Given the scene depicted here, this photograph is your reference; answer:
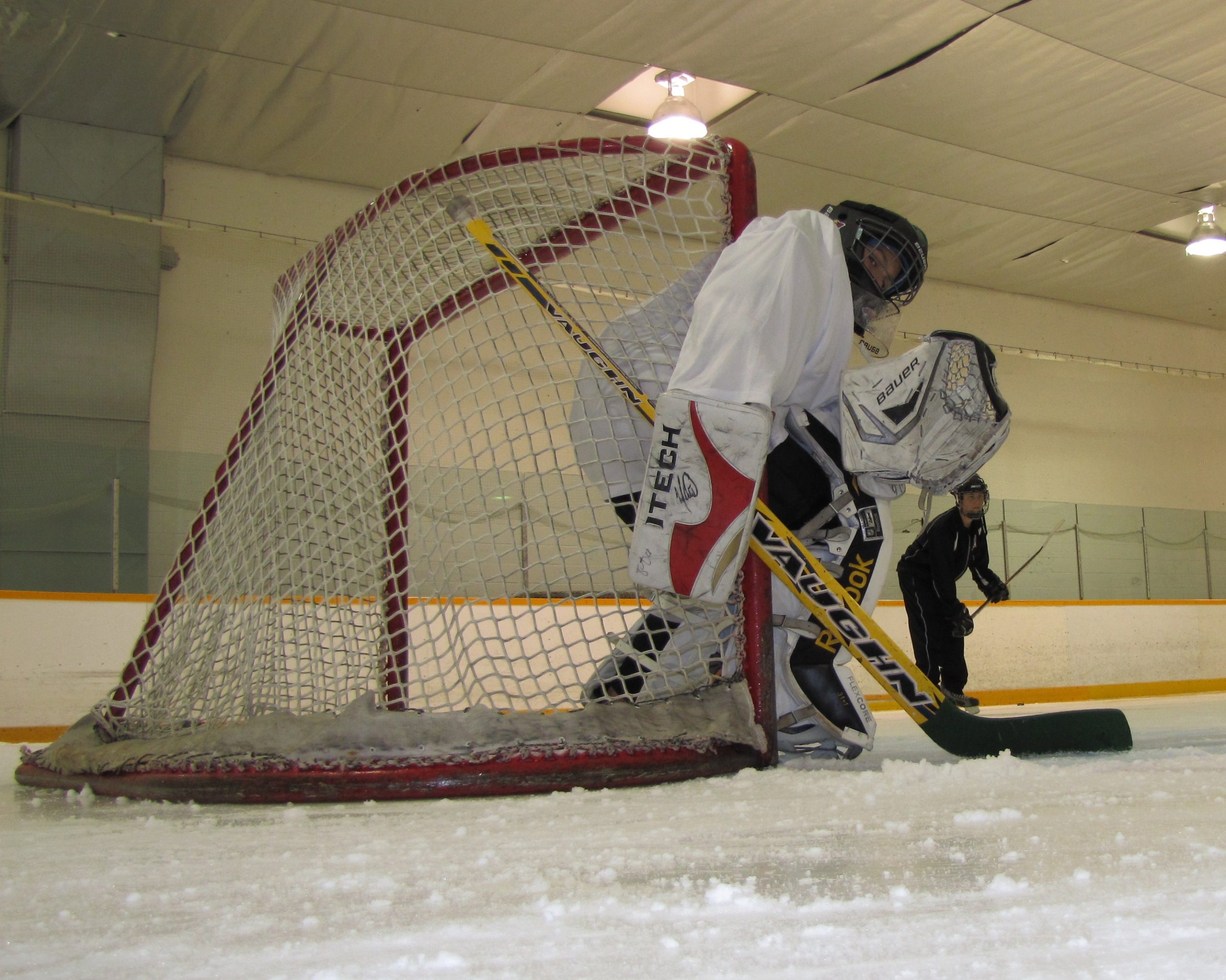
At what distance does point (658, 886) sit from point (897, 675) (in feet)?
3.14

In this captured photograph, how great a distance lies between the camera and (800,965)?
1.86 feet

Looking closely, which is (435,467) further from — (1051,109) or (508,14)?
(1051,109)

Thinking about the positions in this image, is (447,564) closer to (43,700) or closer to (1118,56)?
(43,700)

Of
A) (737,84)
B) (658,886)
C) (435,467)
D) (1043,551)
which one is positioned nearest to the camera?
(658,886)

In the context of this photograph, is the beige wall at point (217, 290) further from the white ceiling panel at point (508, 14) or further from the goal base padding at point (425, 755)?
the goal base padding at point (425, 755)

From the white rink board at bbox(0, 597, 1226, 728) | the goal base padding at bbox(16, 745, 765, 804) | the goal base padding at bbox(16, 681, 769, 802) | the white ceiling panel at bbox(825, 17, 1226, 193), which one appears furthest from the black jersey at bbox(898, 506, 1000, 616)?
the goal base padding at bbox(16, 745, 765, 804)

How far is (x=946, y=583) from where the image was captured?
166 inches

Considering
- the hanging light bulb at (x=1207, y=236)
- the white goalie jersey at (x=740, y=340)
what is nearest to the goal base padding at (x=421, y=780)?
the white goalie jersey at (x=740, y=340)

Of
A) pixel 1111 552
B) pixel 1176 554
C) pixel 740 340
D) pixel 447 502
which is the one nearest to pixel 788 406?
pixel 740 340

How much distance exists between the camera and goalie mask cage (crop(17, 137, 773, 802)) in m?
1.62

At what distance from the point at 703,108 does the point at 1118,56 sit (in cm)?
189

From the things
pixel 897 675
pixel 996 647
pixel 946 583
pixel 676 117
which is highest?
pixel 676 117

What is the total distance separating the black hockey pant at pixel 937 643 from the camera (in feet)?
13.7

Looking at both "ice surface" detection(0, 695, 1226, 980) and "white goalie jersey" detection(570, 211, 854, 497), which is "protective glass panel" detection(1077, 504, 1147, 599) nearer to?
"white goalie jersey" detection(570, 211, 854, 497)
